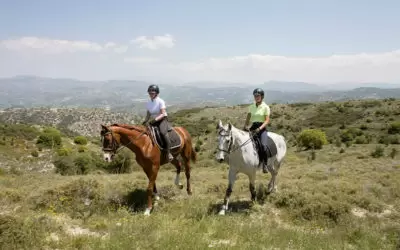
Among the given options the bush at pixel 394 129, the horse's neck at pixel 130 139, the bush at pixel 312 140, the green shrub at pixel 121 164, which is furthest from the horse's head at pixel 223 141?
the bush at pixel 394 129

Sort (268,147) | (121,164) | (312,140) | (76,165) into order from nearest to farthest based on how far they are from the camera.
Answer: (268,147) < (76,165) < (121,164) < (312,140)

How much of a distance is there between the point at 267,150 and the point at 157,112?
3886 mm

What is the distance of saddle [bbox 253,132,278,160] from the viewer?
1005cm

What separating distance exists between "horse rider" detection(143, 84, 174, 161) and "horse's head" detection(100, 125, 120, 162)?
1445 millimetres

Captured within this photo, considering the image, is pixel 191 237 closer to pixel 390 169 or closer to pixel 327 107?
pixel 390 169

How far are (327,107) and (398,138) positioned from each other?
1260 inches

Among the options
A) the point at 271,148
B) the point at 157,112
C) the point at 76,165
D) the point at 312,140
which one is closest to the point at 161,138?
the point at 157,112

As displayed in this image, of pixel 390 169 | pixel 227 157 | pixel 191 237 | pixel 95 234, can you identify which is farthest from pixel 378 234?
pixel 390 169

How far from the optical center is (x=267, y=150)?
34.2 ft

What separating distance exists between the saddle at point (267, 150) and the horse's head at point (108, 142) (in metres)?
4.36

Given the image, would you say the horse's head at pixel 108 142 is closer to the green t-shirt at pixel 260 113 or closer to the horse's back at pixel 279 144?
the green t-shirt at pixel 260 113

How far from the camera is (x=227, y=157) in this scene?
30.8 feet

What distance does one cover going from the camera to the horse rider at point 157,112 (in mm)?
10047

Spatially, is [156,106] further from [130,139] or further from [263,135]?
[263,135]
